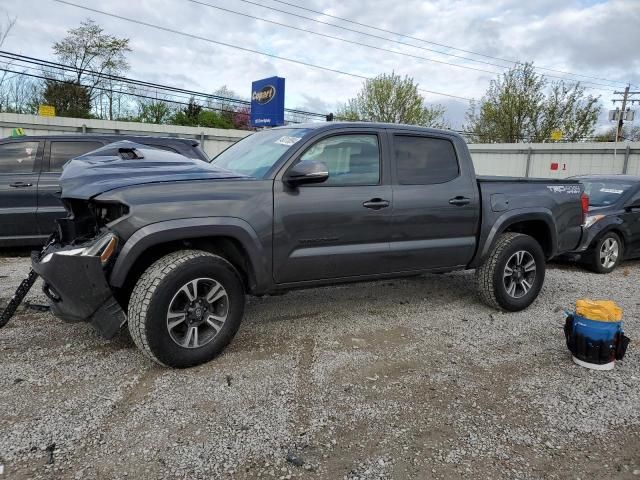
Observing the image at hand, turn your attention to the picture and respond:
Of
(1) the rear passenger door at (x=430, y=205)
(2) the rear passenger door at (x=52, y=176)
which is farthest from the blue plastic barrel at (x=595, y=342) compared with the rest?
(2) the rear passenger door at (x=52, y=176)

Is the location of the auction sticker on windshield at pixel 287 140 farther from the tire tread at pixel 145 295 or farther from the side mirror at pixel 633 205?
the side mirror at pixel 633 205

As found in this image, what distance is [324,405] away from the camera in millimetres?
2945

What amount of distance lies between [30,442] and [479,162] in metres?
24.4

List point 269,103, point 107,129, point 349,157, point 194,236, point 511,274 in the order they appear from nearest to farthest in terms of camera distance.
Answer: point 194,236
point 349,157
point 511,274
point 107,129
point 269,103

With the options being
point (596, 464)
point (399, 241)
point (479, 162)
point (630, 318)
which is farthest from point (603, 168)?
point (596, 464)

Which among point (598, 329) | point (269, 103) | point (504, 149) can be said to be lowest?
point (598, 329)

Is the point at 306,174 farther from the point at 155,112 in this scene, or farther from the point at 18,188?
the point at 155,112

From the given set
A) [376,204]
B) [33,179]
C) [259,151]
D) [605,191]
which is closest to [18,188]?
[33,179]

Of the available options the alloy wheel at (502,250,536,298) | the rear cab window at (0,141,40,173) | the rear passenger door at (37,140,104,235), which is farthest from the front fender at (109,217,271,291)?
the rear cab window at (0,141,40,173)

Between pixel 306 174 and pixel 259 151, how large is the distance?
806 millimetres

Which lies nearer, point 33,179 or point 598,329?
point 598,329

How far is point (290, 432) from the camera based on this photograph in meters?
2.65

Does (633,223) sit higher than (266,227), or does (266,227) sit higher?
(266,227)

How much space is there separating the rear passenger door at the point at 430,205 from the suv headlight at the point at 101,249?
2198 millimetres
